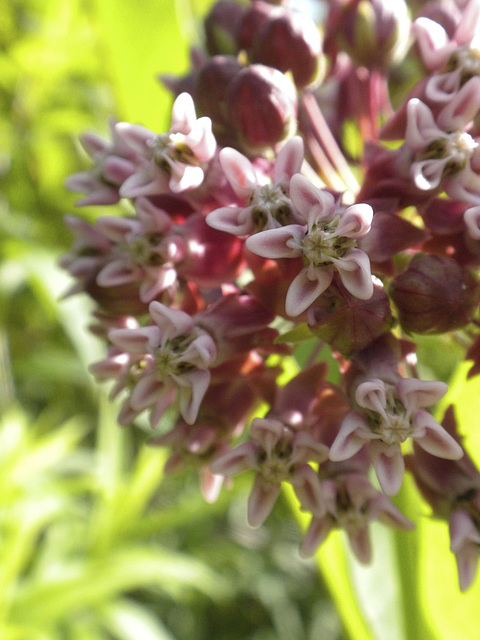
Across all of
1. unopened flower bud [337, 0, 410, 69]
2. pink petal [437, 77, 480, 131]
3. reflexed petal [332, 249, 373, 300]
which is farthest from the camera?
unopened flower bud [337, 0, 410, 69]

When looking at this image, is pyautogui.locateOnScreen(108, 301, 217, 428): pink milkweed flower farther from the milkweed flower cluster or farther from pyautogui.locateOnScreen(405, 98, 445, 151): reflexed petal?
pyautogui.locateOnScreen(405, 98, 445, 151): reflexed petal

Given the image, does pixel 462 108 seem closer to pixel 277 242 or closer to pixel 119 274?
pixel 277 242

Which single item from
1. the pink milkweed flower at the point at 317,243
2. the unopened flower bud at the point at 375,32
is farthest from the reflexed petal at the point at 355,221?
the unopened flower bud at the point at 375,32

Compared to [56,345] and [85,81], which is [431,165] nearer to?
[56,345]

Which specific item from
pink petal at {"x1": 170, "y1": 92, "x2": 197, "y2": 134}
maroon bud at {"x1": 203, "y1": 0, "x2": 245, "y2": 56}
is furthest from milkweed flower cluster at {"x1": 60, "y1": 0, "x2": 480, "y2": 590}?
maroon bud at {"x1": 203, "y1": 0, "x2": 245, "y2": 56}

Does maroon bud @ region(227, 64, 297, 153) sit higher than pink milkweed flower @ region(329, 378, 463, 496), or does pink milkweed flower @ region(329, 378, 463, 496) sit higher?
maroon bud @ region(227, 64, 297, 153)

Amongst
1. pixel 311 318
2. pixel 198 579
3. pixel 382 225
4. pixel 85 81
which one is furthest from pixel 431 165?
pixel 85 81

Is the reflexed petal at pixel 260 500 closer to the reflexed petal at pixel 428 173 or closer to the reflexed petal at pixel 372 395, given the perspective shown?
the reflexed petal at pixel 372 395
